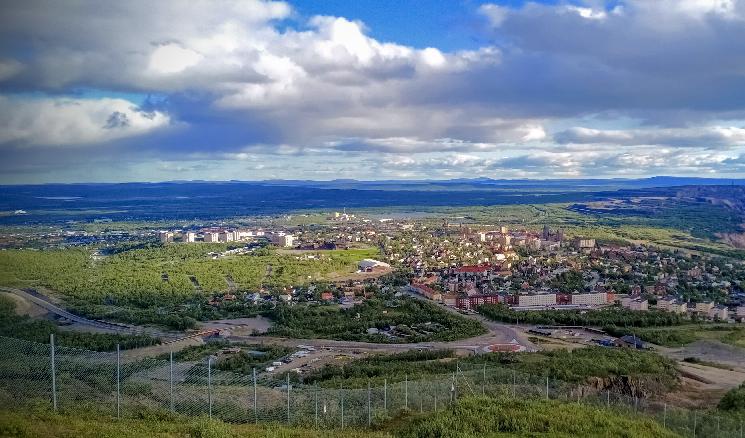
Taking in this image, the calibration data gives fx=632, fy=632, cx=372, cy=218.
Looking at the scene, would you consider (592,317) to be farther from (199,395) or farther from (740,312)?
(199,395)

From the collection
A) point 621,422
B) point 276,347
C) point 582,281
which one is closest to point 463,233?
point 582,281

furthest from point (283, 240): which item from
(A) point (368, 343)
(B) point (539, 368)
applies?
(B) point (539, 368)

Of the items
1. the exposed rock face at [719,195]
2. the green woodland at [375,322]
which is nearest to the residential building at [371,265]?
the green woodland at [375,322]

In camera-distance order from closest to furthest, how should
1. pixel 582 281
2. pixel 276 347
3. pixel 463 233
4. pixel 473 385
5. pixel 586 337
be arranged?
pixel 473 385 → pixel 276 347 → pixel 586 337 → pixel 582 281 → pixel 463 233

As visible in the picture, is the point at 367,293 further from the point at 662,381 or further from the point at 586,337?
the point at 662,381

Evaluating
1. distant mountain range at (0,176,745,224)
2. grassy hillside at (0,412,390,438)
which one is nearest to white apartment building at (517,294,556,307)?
grassy hillside at (0,412,390,438)

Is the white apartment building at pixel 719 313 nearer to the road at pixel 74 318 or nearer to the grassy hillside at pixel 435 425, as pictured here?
the grassy hillside at pixel 435 425

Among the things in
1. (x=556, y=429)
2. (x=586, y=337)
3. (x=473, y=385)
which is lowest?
(x=586, y=337)
